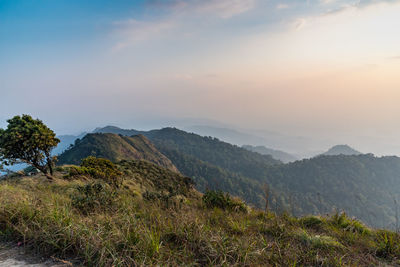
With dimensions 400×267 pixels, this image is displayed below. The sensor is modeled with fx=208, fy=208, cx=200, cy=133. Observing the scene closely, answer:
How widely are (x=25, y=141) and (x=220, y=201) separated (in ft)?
33.8

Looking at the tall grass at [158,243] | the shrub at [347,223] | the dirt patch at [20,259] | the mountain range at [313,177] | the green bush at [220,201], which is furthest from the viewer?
the mountain range at [313,177]

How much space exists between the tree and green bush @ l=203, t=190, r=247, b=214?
9.46m

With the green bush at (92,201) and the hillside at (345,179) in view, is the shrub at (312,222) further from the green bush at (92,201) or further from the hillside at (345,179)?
the hillside at (345,179)

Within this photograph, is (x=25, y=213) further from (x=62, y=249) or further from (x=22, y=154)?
(x=22, y=154)

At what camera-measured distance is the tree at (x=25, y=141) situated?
10.4 metres

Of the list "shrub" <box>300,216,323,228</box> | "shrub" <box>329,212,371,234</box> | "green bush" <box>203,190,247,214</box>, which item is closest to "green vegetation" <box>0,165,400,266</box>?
"shrub" <box>329,212,371,234</box>

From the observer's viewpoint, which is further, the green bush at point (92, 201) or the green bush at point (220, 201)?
the green bush at point (220, 201)

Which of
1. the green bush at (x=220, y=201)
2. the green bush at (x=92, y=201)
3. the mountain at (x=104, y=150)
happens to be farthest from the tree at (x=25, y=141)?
the mountain at (x=104, y=150)

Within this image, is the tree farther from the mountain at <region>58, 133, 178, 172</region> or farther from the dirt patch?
the mountain at <region>58, 133, 178, 172</region>

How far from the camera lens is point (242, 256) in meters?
2.93

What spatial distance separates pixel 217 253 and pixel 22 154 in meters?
12.3

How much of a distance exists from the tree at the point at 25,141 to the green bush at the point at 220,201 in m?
9.46

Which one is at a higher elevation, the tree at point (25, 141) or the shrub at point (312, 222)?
the tree at point (25, 141)

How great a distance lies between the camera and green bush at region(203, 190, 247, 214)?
681cm
